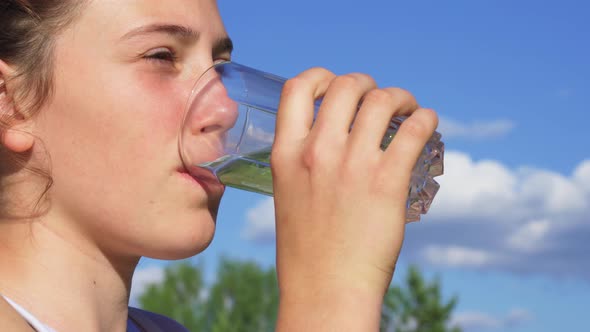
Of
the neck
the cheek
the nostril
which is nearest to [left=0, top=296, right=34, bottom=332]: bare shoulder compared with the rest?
the neck

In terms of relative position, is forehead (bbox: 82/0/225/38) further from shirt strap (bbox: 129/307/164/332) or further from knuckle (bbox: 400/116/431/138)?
shirt strap (bbox: 129/307/164/332)

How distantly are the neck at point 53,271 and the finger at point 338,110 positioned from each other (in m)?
0.88

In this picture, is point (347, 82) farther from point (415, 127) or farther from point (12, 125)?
point (12, 125)

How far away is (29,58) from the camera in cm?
248

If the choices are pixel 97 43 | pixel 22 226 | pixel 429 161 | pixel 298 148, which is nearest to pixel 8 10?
pixel 97 43

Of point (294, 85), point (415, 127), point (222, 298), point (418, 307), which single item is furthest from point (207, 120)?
point (222, 298)

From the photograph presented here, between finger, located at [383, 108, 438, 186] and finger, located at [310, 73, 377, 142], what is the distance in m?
0.12

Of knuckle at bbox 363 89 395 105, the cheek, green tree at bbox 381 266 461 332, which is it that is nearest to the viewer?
knuckle at bbox 363 89 395 105

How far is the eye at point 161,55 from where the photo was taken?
7.78 feet

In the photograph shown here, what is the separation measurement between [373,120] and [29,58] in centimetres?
112

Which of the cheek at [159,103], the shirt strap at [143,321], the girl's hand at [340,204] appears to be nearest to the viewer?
the girl's hand at [340,204]

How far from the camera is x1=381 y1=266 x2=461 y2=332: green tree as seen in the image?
30250 millimetres

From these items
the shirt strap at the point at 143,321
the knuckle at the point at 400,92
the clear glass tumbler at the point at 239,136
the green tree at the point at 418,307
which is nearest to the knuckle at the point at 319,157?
the knuckle at the point at 400,92

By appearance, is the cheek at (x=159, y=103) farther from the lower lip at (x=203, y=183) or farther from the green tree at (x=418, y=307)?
the green tree at (x=418, y=307)
